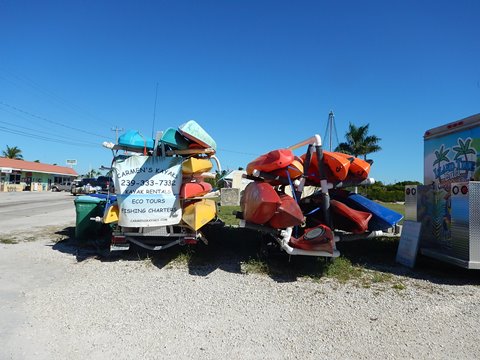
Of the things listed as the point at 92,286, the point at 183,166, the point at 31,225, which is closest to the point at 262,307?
the point at 92,286

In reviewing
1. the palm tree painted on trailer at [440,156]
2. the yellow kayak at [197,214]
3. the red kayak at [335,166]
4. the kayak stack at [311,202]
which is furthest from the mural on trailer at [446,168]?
the yellow kayak at [197,214]

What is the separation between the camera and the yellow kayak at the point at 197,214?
6795 millimetres

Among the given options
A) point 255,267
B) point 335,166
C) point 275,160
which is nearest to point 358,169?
point 335,166

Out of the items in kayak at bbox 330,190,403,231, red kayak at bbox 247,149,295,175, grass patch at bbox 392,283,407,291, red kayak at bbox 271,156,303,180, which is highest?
red kayak at bbox 247,149,295,175

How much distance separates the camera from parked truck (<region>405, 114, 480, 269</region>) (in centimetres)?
591

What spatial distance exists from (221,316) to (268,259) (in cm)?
270

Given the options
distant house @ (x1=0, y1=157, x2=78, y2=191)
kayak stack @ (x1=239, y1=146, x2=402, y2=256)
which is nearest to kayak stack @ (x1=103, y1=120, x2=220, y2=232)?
kayak stack @ (x1=239, y1=146, x2=402, y2=256)

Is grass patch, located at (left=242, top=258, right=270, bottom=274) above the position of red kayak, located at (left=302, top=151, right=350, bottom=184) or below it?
below

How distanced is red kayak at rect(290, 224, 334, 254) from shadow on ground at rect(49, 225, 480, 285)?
55cm

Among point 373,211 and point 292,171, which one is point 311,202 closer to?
point 292,171

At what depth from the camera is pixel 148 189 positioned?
23.1 ft

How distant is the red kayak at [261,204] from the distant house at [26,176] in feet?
167

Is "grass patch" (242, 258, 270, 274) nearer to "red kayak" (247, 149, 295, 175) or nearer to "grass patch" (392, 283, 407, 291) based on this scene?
"red kayak" (247, 149, 295, 175)

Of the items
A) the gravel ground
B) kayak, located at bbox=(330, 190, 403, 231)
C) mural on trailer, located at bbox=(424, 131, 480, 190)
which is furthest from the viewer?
kayak, located at bbox=(330, 190, 403, 231)
